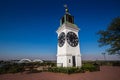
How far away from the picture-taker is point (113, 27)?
82.9ft

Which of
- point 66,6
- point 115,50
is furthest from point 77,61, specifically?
point 66,6

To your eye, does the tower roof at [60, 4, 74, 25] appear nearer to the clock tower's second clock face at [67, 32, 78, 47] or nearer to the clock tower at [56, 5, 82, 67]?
the clock tower at [56, 5, 82, 67]

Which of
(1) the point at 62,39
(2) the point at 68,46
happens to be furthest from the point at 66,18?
(2) the point at 68,46

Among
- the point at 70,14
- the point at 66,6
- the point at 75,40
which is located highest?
the point at 66,6

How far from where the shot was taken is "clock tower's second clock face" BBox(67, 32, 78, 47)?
21719 mm

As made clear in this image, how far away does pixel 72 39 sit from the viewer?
2234 cm

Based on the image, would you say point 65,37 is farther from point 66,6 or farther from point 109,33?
point 109,33

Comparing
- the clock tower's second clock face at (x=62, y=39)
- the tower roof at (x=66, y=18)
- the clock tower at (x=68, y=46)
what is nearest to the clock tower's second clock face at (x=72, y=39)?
the clock tower at (x=68, y=46)

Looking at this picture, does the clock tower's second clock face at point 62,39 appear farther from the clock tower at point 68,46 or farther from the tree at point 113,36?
the tree at point 113,36

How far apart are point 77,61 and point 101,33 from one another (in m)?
11.9

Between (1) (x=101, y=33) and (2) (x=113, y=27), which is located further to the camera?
(1) (x=101, y=33)

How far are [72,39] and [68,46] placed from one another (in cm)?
215

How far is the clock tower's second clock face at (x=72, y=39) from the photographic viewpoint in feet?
71.3

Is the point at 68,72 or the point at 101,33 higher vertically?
the point at 101,33
